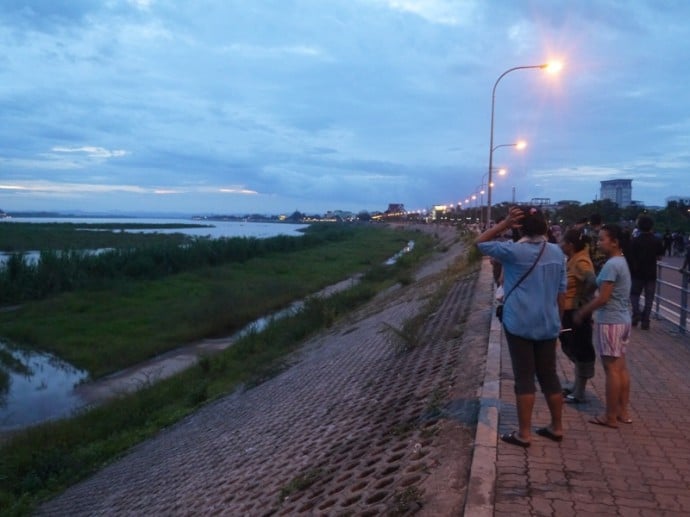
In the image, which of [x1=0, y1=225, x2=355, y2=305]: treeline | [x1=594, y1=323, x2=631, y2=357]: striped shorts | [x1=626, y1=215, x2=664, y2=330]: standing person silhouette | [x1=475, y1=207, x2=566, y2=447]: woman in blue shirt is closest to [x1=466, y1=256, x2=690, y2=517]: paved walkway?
[x1=475, y1=207, x2=566, y2=447]: woman in blue shirt

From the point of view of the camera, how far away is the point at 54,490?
9.83 m

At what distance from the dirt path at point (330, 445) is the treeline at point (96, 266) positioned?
22.9 m

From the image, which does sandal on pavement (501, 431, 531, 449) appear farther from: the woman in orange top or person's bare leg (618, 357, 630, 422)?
the woman in orange top

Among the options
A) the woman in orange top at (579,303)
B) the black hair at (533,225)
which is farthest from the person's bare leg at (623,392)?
the black hair at (533,225)

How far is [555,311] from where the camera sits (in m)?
4.71

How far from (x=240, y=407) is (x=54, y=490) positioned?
123 inches

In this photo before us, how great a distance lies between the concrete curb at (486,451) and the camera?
3969 mm

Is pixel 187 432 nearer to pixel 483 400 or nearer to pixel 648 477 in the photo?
pixel 483 400

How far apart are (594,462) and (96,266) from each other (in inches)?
1399

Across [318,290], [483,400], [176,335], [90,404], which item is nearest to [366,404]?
[483,400]

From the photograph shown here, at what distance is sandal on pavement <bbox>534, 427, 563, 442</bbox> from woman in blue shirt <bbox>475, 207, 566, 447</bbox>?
33 cm

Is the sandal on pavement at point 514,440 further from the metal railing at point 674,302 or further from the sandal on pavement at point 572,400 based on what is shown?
the metal railing at point 674,302

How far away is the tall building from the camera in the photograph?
6850 cm

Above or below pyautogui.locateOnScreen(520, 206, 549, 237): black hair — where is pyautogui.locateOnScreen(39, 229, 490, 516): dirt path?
below
